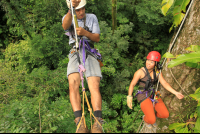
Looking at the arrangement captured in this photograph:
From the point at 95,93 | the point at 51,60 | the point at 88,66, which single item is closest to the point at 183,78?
the point at 95,93

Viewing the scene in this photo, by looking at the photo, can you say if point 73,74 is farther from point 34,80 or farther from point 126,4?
point 126,4

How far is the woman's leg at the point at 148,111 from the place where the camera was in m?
2.24

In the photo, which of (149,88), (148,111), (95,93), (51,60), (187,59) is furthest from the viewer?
(51,60)

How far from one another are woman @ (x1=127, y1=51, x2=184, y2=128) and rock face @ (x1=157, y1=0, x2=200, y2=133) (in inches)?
4.6

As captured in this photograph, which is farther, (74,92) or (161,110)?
(161,110)

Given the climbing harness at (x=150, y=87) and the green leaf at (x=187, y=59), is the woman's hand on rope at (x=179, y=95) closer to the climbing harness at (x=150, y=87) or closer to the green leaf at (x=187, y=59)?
the climbing harness at (x=150, y=87)

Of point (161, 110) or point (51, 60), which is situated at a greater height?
point (51, 60)

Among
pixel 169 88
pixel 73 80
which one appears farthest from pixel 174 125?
pixel 73 80

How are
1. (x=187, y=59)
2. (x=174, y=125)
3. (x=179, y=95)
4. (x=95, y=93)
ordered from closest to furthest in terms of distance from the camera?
1. (x=187, y=59)
2. (x=95, y=93)
3. (x=179, y=95)
4. (x=174, y=125)

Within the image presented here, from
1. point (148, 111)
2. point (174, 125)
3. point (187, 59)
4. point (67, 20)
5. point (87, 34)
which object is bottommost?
point (174, 125)

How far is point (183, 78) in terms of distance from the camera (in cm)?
204

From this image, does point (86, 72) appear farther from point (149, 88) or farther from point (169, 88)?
point (169, 88)

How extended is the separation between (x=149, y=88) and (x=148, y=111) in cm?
42

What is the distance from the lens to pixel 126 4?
7809 millimetres
